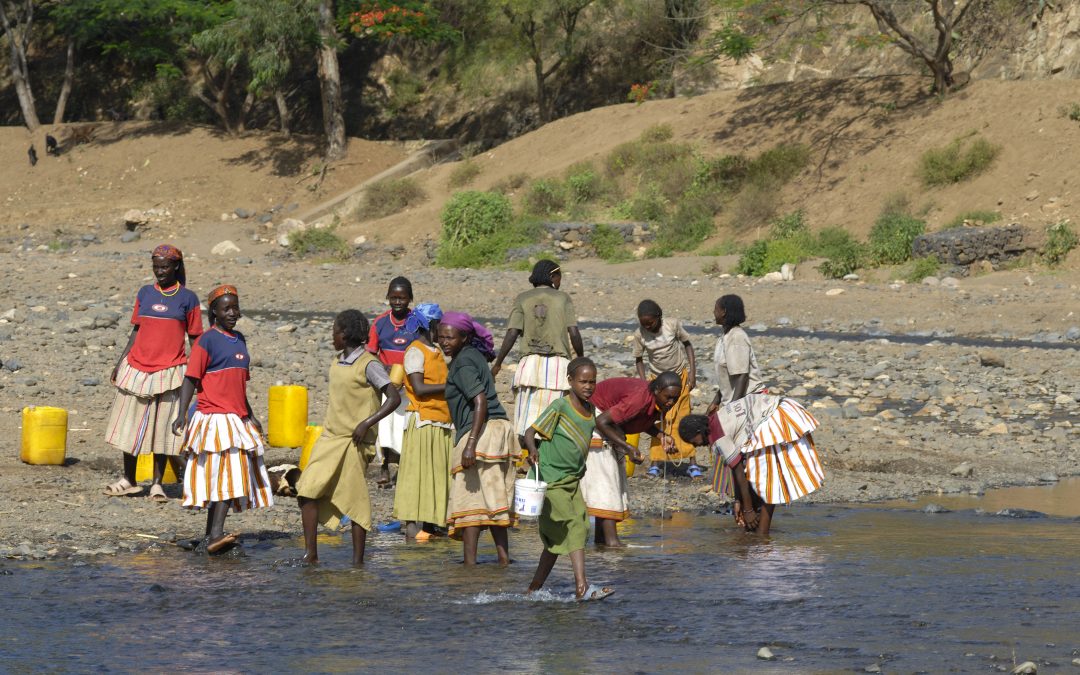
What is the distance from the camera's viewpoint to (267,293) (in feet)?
81.1

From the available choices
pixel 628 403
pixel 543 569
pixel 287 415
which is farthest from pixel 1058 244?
pixel 543 569

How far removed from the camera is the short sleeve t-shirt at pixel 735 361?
28.0ft

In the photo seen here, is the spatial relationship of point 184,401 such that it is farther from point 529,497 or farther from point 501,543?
point 529,497

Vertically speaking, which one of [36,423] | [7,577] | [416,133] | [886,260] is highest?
[416,133]

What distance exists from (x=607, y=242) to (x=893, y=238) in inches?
241

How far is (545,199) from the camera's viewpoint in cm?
3312

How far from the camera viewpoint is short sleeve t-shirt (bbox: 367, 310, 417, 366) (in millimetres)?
9266

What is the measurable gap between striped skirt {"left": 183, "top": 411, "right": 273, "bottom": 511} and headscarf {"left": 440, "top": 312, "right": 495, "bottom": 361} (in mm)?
1253

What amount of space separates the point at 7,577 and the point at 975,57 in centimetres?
3148

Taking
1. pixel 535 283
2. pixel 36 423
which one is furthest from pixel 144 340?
pixel 535 283

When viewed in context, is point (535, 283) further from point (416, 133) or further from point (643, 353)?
point (416, 133)

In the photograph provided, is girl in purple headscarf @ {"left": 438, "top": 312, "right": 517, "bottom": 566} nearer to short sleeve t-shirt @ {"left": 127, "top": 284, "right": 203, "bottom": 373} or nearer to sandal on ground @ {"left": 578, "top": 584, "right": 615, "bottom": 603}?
sandal on ground @ {"left": 578, "top": 584, "right": 615, "bottom": 603}

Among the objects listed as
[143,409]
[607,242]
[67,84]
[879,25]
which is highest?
[67,84]

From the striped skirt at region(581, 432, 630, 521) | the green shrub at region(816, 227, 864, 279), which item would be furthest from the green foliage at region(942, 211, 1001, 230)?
the striped skirt at region(581, 432, 630, 521)
